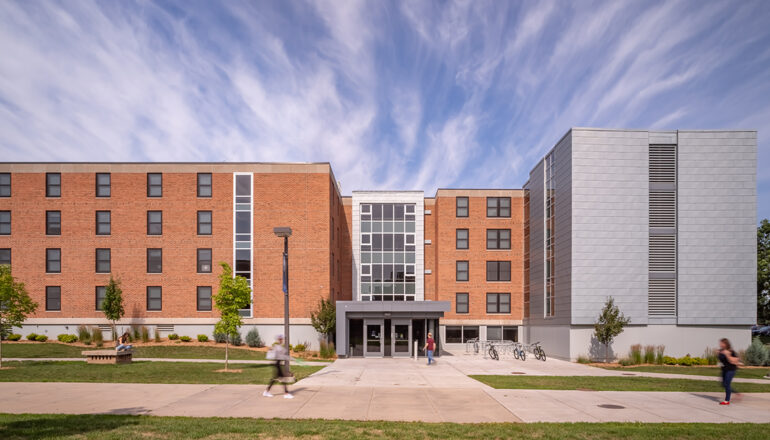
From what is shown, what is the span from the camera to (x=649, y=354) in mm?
28891

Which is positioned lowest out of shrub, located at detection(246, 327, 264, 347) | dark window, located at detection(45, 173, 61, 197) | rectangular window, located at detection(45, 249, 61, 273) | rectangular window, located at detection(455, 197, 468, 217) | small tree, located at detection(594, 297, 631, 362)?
shrub, located at detection(246, 327, 264, 347)

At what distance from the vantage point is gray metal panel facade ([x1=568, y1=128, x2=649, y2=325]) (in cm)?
2986

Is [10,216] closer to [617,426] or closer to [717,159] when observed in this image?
[617,426]

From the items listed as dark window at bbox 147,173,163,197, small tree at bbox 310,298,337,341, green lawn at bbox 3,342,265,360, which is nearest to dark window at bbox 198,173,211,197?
dark window at bbox 147,173,163,197

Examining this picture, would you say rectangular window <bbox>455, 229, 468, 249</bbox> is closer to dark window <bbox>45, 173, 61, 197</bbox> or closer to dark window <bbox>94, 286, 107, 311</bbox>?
dark window <bbox>94, 286, 107, 311</bbox>

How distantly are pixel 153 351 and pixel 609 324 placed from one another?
26.7 meters

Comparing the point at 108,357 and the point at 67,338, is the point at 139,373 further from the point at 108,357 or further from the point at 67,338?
the point at 67,338

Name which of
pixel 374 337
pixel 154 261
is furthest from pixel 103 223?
pixel 374 337

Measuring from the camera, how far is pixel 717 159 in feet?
99.1

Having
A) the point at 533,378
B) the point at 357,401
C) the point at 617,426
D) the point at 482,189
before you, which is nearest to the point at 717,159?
the point at 482,189

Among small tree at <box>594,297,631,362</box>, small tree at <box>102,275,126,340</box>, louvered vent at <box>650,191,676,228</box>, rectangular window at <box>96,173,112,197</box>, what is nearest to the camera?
small tree at <box>594,297,631,362</box>

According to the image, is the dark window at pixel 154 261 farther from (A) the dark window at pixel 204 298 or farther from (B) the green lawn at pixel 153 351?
(B) the green lawn at pixel 153 351

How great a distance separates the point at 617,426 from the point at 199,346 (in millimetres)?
27400

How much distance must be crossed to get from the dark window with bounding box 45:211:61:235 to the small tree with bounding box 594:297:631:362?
121 ft
